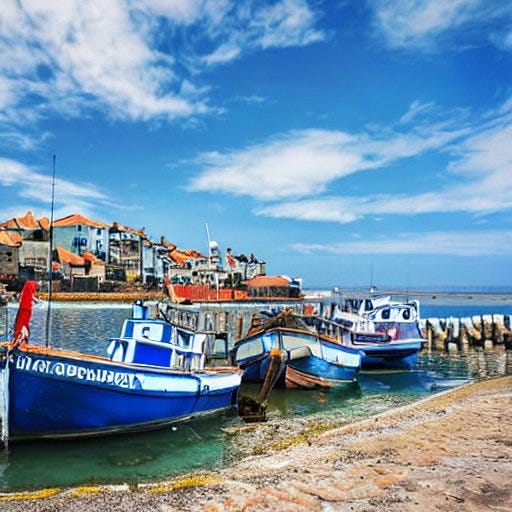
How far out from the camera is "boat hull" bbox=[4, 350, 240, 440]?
460 inches

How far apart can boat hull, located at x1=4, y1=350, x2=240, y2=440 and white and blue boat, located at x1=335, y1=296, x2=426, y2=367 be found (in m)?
14.9

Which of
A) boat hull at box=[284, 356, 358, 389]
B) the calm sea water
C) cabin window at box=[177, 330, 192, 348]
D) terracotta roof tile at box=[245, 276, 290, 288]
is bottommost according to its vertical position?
the calm sea water

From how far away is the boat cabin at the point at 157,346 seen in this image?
14.6 meters

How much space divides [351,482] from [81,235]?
321 ft

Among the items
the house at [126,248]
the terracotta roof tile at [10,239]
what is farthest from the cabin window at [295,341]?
the house at [126,248]

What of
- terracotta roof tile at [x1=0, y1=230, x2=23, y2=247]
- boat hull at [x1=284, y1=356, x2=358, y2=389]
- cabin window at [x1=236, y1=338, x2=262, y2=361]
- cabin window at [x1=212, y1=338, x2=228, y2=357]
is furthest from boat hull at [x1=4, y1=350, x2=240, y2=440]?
terracotta roof tile at [x1=0, y1=230, x2=23, y2=247]

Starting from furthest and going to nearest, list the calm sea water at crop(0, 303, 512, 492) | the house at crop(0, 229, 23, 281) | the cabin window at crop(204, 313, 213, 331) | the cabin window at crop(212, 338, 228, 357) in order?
the house at crop(0, 229, 23, 281)
the cabin window at crop(204, 313, 213, 331)
the cabin window at crop(212, 338, 228, 357)
the calm sea water at crop(0, 303, 512, 492)

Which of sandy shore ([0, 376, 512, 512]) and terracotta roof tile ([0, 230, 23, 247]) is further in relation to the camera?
terracotta roof tile ([0, 230, 23, 247])

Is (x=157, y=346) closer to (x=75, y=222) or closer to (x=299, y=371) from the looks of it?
(x=299, y=371)

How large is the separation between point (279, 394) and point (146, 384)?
8.25 metres

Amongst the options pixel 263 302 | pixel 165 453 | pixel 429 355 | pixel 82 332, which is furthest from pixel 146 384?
pixel 263 302

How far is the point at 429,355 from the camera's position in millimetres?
34781

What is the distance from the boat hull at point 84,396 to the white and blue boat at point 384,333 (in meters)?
14.9

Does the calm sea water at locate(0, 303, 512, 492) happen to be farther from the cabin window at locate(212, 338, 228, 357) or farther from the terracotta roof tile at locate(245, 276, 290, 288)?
the terracotta roof tile at locate(245, 276, 290, 288)
